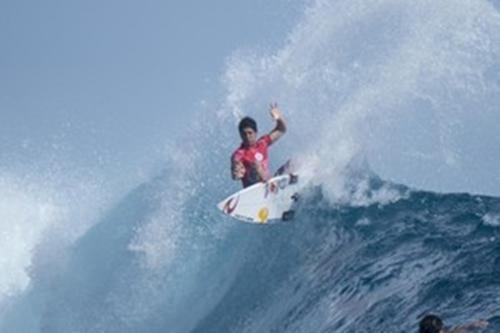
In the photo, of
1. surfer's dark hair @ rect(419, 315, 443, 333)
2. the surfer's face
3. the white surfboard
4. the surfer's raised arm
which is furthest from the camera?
the white surfboard

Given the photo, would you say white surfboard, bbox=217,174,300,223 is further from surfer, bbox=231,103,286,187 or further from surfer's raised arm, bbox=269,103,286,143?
surfer's raised arm, bbox=269,103,286,143

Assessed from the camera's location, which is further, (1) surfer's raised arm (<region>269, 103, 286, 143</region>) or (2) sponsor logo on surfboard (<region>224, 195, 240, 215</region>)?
(2) sponsor logo on surfboard (<region>224, 195, 240, 215</region>)

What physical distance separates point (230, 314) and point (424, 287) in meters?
5.95

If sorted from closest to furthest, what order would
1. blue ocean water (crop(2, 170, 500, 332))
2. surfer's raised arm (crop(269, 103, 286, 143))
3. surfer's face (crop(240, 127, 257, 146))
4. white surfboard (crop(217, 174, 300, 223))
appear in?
blue ocean water (crop(2, 170, 500, 332)) → surfer's face (crop(240, 127, 257, 146)) → surfer's raised arm (crop(269, 103, 286, 143)) → white surfboard (crop(217, 174, 300, 223))

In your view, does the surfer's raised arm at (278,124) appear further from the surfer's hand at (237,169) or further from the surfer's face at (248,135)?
the surfer's hand at (237,169)

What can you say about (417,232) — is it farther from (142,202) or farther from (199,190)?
(142,202)

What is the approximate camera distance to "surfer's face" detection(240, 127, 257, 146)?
39.6 feet

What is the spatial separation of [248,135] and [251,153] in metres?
0.29

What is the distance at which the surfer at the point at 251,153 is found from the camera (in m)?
12.1

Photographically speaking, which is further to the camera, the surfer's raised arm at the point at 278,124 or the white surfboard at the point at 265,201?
the white surfboard at the point at 265,201

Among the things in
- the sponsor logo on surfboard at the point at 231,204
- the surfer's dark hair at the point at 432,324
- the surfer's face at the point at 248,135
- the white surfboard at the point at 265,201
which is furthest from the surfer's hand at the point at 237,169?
the surfer's dark hair at the point at 432,324

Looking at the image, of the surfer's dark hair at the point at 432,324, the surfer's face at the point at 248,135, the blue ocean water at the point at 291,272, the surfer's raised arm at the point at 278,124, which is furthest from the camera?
the surfer's raised arm at the point at 278,124

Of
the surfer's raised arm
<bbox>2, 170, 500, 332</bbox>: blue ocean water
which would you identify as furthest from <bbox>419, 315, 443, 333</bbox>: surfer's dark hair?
the surfer's raised arm

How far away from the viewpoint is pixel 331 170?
16.4 metres
